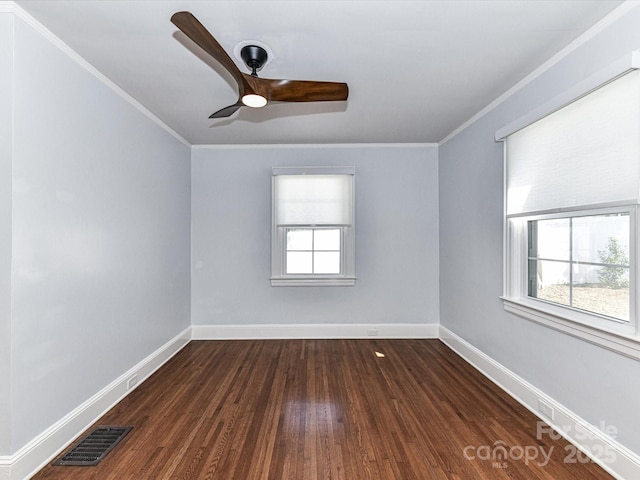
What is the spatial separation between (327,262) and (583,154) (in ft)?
9.47

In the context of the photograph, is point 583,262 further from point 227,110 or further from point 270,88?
point 227,110

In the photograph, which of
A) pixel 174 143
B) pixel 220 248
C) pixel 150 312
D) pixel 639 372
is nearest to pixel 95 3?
pixel 174 143

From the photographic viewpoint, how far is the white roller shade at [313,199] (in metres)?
4.24

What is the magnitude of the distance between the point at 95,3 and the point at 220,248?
2906 mm

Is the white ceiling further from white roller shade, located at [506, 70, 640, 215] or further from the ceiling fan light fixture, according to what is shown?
white roller shade, located at [506, 70, 640, 215]

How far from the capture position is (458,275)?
3768mm

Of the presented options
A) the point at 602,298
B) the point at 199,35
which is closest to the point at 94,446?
the point at 199,35

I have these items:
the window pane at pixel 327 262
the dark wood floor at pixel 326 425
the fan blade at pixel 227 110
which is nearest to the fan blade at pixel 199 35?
the fan blade at pixel 227 110

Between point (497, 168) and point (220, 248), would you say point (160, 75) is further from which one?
point (497, 168)

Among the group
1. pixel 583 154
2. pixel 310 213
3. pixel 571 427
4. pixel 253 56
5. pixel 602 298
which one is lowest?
pixel 571 427

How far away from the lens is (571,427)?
6.88 ft

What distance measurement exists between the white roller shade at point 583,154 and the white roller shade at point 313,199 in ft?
6.61

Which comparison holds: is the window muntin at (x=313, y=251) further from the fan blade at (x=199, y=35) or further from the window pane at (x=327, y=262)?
the fan blade at (x=199, y=35)

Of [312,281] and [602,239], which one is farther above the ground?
[602,239]
